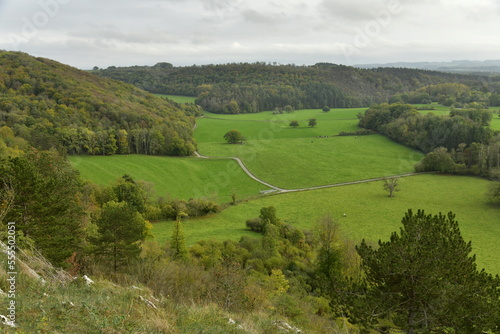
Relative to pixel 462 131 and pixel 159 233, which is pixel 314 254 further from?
pixel 462 131

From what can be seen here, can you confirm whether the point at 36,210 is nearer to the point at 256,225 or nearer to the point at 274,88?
the point at 256,225

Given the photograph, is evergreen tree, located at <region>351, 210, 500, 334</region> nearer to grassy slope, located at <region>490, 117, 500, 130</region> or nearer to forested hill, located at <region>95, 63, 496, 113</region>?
grassy slope, located at <region>490, 117, 500, 130</region>

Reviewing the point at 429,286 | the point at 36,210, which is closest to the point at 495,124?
the point at 429,286

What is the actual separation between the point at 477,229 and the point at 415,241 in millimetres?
44072

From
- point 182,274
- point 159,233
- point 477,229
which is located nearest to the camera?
point 182,274

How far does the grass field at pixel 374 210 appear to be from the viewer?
44.6 meters

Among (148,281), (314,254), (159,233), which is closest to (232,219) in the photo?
(159,233)

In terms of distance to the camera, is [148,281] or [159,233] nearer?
[148,281]

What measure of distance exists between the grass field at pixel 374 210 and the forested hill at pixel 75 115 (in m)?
33.9

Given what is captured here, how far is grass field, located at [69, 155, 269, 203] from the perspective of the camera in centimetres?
6333

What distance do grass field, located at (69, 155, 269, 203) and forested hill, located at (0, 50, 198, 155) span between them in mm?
5076

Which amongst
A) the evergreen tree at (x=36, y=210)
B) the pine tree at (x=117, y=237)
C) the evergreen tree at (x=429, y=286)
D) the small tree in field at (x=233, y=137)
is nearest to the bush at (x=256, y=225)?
the pine tree at (x=117, y=237)

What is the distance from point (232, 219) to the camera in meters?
51.7

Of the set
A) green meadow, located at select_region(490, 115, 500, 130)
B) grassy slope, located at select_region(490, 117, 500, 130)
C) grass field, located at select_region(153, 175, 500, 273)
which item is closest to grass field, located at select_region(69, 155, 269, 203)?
grass field, located at select_region(153, 175, 500, 273)
